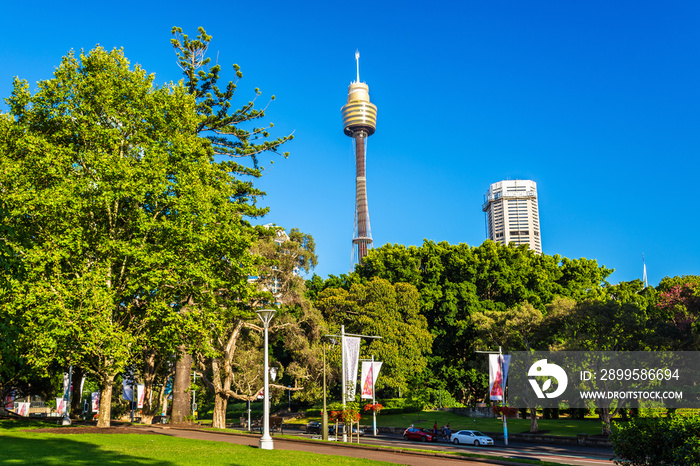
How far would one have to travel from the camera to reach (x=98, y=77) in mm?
27766

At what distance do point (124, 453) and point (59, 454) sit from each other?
79.1 inches

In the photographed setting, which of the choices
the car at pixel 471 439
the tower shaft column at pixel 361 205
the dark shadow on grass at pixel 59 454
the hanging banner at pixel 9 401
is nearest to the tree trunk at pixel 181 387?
the dark shadow on grass at pixel 59 454

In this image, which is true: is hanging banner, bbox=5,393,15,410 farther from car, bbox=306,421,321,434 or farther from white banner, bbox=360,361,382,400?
white banner, bbox=360,361,382,400

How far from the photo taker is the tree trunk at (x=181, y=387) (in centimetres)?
3603

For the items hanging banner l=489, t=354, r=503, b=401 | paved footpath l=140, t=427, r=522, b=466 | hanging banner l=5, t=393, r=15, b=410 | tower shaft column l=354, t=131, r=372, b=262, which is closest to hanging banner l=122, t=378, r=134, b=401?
paved footpath l=140, t=427, r=522, b=466

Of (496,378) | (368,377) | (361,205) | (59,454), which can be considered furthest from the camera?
(361,205)

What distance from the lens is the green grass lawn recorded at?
50.1 ft

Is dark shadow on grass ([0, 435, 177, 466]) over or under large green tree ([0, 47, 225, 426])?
under

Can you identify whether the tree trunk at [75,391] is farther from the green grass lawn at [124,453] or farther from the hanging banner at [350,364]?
the green grass lawn at [124,453]

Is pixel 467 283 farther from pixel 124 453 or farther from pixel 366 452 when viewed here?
pixel 124 453

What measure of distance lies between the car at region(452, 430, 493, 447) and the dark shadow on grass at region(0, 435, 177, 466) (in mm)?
29444

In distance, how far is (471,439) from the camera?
136ft

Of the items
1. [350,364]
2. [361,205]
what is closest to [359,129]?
[361,205]

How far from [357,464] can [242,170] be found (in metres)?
28.6
